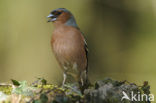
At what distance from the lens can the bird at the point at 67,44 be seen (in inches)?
178

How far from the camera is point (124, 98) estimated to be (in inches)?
119

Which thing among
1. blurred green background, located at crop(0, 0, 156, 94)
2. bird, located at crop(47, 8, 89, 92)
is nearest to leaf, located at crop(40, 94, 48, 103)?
bird, located at crop(47, 8, 89, 92)

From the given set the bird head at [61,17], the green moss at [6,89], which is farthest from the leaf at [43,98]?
the bird head at [61,17]

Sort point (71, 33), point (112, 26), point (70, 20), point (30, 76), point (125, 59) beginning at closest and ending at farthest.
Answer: point (71, 33), point (70, 20), point (30, 76), point (125, 59), point (112, 26)

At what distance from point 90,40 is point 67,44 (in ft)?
23.3

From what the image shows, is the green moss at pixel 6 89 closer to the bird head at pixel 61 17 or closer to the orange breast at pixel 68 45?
the orange breast at pixel 68 45

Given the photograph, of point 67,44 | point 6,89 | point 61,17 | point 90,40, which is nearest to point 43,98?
point 6,89

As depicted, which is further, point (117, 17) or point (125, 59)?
point (117, 17)

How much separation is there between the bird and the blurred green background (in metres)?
4.77

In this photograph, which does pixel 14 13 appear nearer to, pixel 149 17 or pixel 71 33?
pixel 149 17

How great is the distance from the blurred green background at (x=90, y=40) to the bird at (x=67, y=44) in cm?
477

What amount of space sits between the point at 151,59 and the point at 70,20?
5.96 meters

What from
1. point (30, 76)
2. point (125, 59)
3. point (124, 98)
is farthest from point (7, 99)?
point (125, 59)

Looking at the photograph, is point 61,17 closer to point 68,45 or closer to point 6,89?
point 68,45
